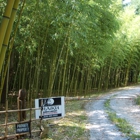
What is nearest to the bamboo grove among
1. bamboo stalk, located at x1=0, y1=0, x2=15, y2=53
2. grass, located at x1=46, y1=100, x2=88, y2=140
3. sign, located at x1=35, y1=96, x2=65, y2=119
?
bamboo stalk, located at x1=0, y1=0, x2=15, y2=53

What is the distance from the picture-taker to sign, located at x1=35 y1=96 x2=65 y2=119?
4180 millimetres

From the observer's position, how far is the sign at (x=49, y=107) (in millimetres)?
4180

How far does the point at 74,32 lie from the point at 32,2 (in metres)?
1.25

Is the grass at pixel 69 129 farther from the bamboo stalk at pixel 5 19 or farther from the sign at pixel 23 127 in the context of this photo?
the bamboo stalk at pixel 5 19

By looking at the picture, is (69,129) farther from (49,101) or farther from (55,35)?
(55,35)

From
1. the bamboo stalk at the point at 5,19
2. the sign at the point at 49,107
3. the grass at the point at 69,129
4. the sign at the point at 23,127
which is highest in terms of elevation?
the bamboo stalk at the point at 5,19

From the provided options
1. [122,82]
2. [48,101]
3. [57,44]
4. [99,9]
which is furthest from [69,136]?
[122,82]

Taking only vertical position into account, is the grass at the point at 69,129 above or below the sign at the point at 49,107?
below

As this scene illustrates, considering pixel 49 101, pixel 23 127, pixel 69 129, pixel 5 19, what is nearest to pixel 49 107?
pixel 49 101

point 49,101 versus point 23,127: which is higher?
point 49,101

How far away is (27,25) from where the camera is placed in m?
6.04

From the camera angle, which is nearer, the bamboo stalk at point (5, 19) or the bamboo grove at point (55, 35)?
the bamboo stalk at point (5, 19)

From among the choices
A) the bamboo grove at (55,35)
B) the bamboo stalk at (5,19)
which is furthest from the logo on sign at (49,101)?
the bamboo stalk at (5,19)

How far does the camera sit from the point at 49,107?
4.27 m
